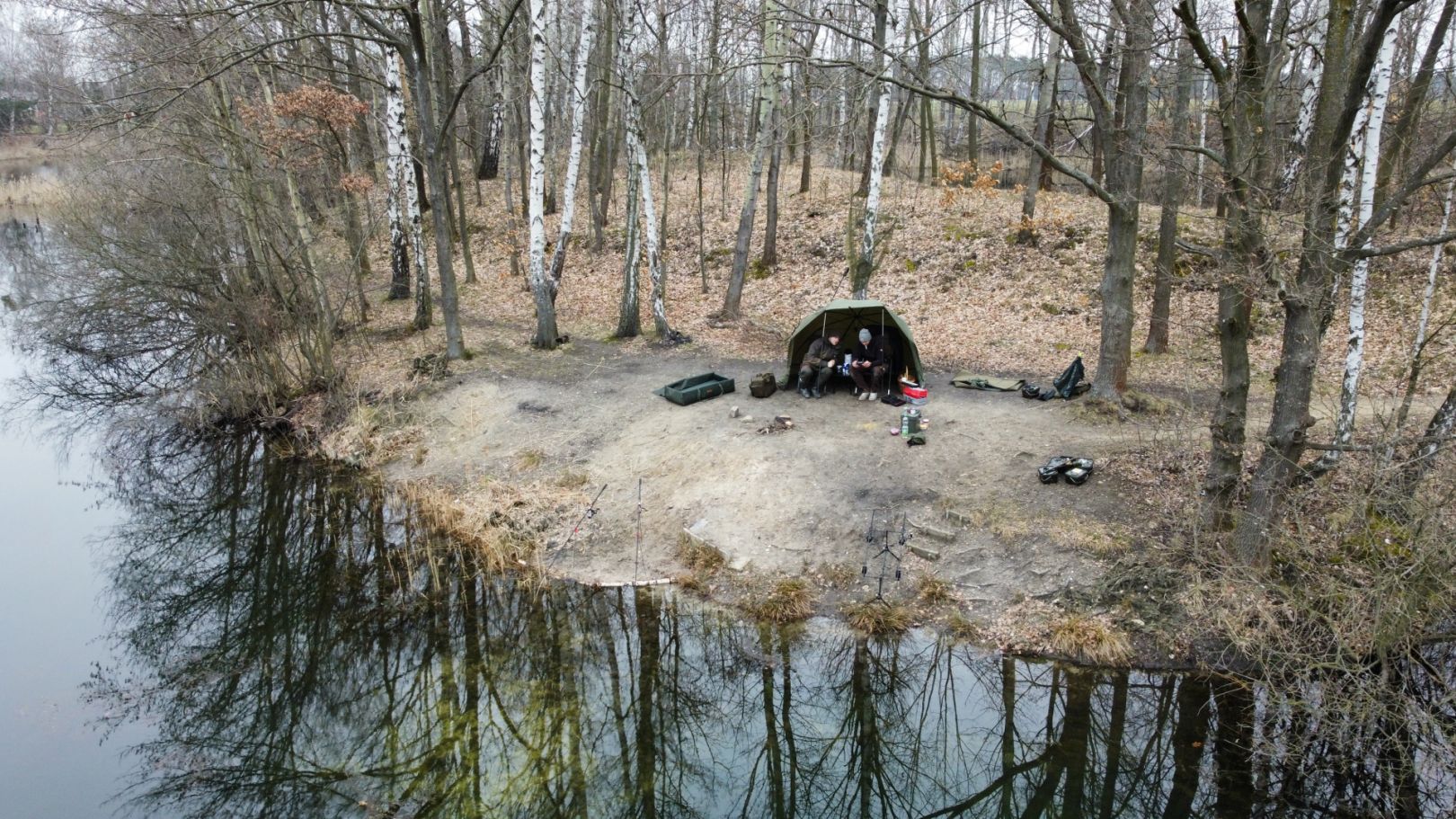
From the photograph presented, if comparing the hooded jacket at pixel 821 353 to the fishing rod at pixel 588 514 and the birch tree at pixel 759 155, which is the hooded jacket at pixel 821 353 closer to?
the fishing rod at pixel 588 514

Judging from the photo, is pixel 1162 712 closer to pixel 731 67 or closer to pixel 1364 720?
pixel 1364 720

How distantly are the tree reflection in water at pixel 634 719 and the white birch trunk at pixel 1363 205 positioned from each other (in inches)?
114

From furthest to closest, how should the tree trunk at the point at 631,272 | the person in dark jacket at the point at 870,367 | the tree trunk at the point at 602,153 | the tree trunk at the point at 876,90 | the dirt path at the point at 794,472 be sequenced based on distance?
the tree trunk at the point at 602,153, the tree trunk at the point at 631,272, the person in dark jacket at the point at 870,367, the tree trunk at the point at 876,90, the dirt path at the point at 794,472

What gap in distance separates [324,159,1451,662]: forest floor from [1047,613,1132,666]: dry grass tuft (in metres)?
0.13

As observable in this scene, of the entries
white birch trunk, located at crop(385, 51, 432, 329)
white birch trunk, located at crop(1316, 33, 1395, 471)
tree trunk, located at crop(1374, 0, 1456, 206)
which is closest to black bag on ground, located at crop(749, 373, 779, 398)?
white birch trunk, located at crop(1316, 33, 1395, 471)

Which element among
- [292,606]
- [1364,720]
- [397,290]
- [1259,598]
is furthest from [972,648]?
[397,290]

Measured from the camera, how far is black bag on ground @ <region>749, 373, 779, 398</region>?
41.7 ft

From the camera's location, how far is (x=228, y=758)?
717 centimetres

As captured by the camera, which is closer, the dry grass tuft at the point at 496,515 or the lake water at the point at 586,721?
the lake water at the point at 586,721

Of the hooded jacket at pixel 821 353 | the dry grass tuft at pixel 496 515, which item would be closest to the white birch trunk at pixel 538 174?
the dry grass tuft at pixel 496 515

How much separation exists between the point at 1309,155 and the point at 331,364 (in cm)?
1389

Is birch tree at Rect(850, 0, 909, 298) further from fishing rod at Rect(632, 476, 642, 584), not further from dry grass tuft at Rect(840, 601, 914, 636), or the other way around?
dry grass tuft at Rect(840, 601, 914, 636)

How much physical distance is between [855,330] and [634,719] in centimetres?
755

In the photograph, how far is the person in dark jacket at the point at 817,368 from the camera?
41.2 ft
